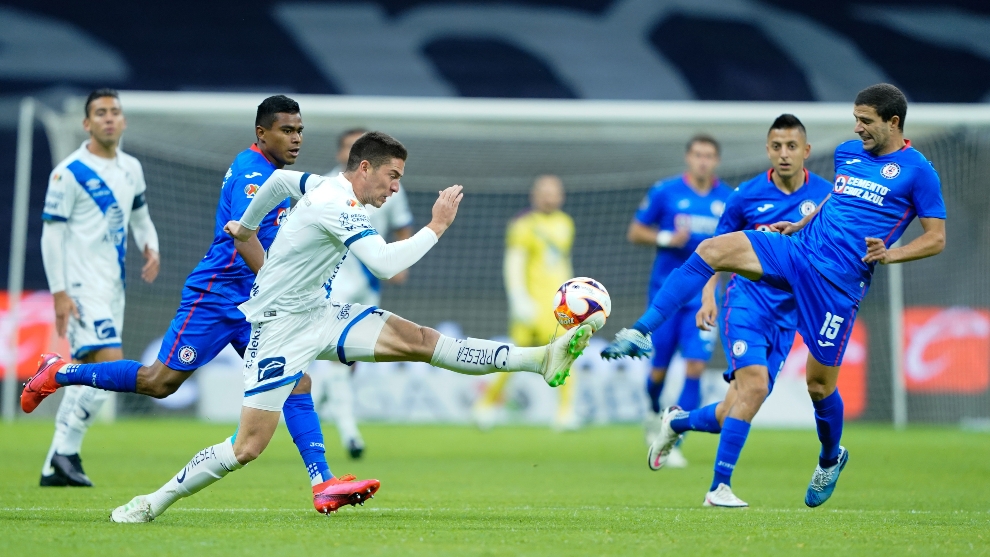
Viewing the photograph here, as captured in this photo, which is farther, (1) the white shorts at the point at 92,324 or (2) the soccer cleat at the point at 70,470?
(1) the white shorts at the point at 92,324

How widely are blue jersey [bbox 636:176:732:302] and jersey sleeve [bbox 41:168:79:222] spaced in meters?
4.77

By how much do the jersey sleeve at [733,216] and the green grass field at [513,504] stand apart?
1.70 metres

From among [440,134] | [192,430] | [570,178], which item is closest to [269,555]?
[192,430]

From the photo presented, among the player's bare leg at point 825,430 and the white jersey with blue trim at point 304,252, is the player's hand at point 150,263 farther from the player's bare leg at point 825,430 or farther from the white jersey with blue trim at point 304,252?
the player's bare leg at point 825,430

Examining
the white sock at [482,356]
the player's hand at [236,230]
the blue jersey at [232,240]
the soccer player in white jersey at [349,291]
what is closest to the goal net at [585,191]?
the soccer player in white jersey at [349,291]

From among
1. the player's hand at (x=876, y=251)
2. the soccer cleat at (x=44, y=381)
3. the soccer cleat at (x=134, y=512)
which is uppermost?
the player's hand at (x=876, y=251)

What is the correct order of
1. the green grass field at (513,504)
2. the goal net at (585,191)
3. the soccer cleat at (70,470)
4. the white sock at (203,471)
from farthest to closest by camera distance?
the goal net at (585,191) → the soccer cleat at (70,470) → the white sock at (203,471) → the green grass field at (513,504)

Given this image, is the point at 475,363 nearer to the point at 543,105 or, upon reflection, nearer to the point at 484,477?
the point at 484,477

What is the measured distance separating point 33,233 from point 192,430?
646 cm

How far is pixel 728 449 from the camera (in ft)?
21.6

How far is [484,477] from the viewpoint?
8.23m

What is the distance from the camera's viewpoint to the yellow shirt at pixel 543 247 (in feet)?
46.7

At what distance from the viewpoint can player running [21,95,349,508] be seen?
5.92 meters

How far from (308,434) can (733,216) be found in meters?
3.01
